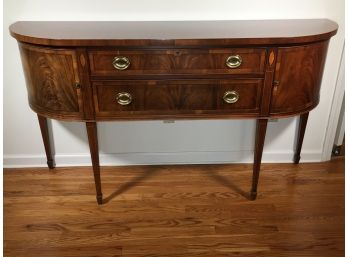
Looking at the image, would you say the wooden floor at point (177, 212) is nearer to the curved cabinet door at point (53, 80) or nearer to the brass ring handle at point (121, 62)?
the curved cabinet door at point (53, 80)

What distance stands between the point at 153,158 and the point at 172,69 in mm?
775

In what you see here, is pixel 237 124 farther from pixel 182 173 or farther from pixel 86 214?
pixel 86 214

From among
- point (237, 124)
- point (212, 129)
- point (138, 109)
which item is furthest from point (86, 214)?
point (237, 124)

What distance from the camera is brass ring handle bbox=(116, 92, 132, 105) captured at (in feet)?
4.68

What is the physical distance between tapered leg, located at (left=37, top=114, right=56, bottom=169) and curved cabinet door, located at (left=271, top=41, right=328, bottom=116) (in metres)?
1.15

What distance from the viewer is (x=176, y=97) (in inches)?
56.8

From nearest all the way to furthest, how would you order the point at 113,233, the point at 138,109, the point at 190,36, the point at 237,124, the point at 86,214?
the point at 190,36
the point at 138,109
the point at 113,233
the point at 86,214
the point at 237,124

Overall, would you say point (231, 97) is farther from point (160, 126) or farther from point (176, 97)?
point (160, 126)

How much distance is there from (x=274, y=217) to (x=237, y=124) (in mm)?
537

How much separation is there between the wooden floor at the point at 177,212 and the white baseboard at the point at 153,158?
0.12 feet

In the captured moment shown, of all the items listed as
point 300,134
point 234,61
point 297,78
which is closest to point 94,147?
point 234,61

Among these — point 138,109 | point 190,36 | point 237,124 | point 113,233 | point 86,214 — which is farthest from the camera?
point 237,124

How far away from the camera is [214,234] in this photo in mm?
1567

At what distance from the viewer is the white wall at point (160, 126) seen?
5.39 feet
